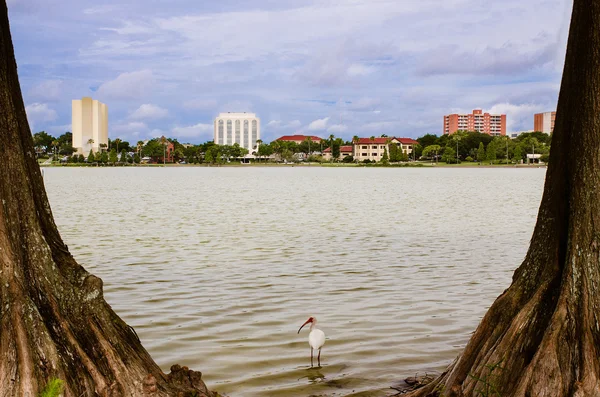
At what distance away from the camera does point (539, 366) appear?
5.30 meters

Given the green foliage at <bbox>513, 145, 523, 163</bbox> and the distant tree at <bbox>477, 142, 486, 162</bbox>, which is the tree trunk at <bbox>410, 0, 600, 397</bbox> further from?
the distant tree at <bbox>477, 142, 486, 162</bbox>

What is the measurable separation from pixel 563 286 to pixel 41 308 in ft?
13.4

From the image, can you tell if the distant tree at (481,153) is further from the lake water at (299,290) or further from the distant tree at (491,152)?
the lake water at (299,290)

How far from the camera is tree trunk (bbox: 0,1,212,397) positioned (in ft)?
17.0

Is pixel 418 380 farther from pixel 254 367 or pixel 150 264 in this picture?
pixel 150 264

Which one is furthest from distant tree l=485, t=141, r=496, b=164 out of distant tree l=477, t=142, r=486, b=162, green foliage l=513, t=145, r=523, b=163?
green foliage l=513, t=145, r=523, b=163

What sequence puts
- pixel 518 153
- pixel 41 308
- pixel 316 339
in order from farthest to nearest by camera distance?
1. pixel 518 153
2. pixel 316 339
3. pixel 41 308

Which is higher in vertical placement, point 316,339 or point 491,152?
point 491,152

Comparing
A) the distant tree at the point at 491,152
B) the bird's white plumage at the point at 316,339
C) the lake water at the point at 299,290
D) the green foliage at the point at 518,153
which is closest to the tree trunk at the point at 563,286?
the lake water at the point at 299,290

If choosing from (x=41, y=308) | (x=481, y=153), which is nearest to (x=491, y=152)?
(x=481, y=153)

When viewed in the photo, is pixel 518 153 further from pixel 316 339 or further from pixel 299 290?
pixel 316 339

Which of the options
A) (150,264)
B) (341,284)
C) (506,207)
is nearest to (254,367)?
(341,284)

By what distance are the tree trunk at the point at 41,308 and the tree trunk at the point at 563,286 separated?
8.58 ft

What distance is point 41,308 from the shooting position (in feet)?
17.9
